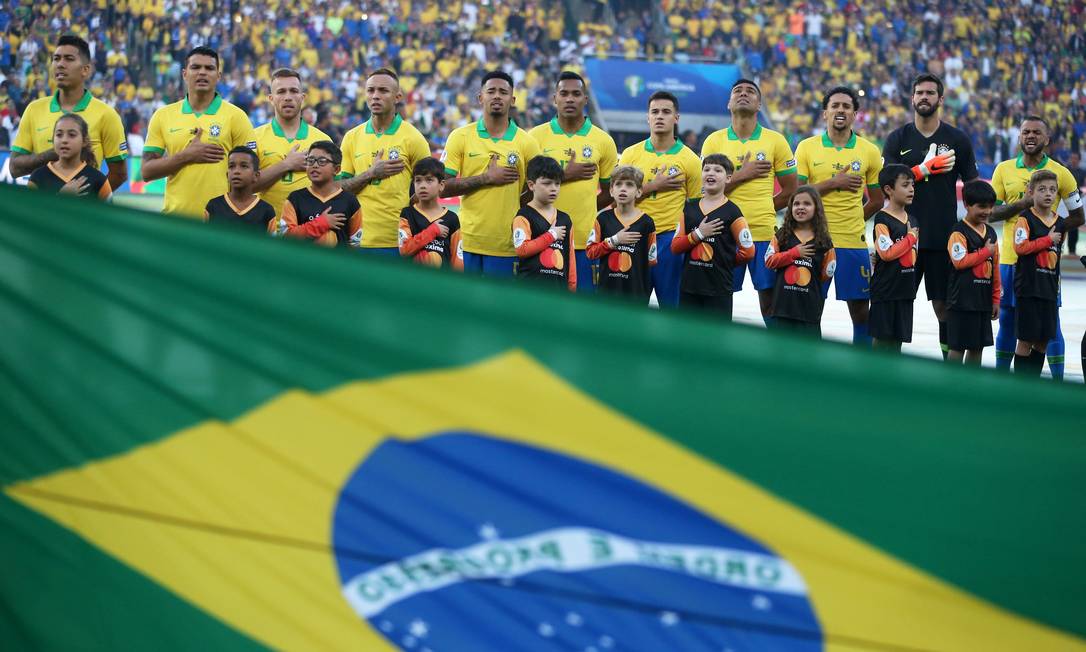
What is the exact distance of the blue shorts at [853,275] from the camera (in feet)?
33.1

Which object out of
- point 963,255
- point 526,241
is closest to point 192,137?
point 526,241

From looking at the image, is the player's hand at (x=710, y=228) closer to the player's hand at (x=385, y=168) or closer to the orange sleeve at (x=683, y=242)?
the orange sleeve at (x=683, y=242)

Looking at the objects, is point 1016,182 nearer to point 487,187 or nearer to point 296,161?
point 487,187

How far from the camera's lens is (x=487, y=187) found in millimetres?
9289

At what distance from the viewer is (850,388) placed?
195 cm

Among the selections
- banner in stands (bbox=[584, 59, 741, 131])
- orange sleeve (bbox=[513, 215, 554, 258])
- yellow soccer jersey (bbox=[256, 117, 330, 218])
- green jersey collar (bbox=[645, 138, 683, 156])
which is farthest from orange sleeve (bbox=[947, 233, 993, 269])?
banner in stands (bbox=[584, 59, 741, 131])

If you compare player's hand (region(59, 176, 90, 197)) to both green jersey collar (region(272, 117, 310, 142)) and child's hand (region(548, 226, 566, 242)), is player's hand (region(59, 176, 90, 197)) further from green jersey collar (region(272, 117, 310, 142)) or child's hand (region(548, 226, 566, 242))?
child's hand (region(548, 226, 566, 242))

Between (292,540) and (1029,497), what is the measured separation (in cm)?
122

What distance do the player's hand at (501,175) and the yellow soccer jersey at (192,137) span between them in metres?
1.68

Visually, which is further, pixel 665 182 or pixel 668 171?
pixel 668 171

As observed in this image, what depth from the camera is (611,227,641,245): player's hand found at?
9008 mm

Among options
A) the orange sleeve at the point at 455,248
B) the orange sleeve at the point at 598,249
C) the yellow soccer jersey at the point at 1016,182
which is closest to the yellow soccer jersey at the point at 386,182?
the orange sleeve at the point at 455,248

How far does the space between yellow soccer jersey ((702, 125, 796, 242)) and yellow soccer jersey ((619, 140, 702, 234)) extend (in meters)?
0.36

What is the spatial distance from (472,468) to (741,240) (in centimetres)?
734
